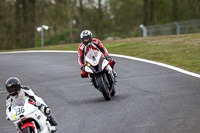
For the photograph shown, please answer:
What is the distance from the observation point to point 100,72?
1152cm

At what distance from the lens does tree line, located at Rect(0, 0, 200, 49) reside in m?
41.9

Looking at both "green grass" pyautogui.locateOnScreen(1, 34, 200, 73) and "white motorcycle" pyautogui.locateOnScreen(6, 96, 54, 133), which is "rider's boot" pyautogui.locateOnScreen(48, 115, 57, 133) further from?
"green grass" pyautogui.locateOnScreen(1, 34, 200, 73)

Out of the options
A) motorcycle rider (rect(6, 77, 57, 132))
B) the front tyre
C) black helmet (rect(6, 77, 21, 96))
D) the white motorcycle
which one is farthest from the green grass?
black helmet (rect(6, 77, 21, 96))

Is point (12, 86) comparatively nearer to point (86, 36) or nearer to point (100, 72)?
point (100, 72)

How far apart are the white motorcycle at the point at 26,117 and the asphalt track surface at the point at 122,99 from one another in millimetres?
1439

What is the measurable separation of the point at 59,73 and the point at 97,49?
5.18 m

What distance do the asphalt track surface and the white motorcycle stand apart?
144 centimetres

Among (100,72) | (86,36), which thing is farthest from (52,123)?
(86,36)

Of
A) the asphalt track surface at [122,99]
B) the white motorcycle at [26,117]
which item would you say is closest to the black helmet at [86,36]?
the asphalt track surface at [122,99]

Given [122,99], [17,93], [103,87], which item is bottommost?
[122,99]

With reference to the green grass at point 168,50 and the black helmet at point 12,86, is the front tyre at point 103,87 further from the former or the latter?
the green grass at point 168,50

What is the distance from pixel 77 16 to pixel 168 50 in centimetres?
3539

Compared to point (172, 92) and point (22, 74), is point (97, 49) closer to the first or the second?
point (172, 92)

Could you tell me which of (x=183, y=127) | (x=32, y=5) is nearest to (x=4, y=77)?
(x=183, y=127)
